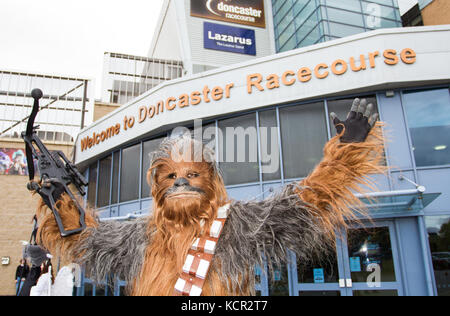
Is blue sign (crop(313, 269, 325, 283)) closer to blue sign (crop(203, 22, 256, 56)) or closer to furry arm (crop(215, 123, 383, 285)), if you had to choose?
furry arm (crop(215, 123, 383, 285))

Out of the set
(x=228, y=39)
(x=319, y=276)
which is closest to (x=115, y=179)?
(x=319, y=276)

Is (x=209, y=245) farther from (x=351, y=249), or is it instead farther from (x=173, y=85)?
(x=173, y=85)

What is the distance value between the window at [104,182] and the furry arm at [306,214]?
7699 millimetres

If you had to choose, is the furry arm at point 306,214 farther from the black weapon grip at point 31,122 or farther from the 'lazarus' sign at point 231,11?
the 'lazarus' sign at point 231,11

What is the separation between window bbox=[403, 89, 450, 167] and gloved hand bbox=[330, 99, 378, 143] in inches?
184

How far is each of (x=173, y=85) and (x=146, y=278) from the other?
5996mm

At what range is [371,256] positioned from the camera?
5980 millimetres

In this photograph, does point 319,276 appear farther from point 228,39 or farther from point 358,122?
point 228,39

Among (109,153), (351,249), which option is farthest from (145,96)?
(351,249)

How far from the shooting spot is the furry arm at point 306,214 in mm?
2348

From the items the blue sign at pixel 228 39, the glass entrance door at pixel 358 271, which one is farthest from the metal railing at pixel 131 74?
the glass entrance door at pixel 358 271

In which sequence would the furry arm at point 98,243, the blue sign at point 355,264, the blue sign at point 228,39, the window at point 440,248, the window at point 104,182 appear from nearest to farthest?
the furry arm at point 98,243 → the window at point 440,248 → the blue sign at point 355,264 → the window at point 104,182 → the blue sign at point 228,39

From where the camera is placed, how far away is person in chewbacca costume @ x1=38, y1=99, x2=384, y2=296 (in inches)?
92.1

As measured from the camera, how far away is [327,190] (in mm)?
2336
